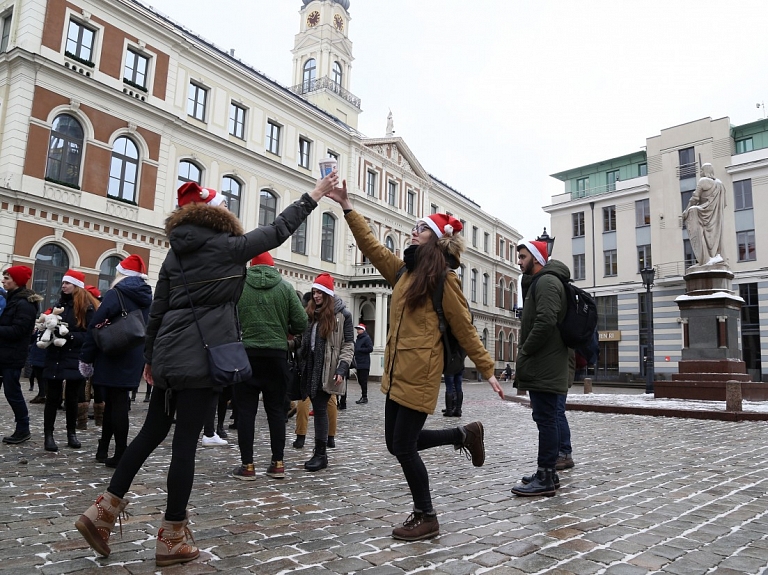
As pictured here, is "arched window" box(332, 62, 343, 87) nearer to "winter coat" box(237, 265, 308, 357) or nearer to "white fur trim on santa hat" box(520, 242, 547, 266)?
"winter coat" box(237, 265, 308, 357)

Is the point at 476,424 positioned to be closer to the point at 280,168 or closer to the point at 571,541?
the point at 571,541

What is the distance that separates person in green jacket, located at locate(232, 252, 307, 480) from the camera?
17.1 feet

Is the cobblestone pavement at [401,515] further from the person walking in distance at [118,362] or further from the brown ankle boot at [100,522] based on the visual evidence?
the person walking in distance at [118,362]

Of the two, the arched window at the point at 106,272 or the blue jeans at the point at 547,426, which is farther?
the arched window at the point at 106,272

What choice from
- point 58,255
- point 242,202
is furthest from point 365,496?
point 242,202

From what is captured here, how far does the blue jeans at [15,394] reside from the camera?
6359 millimetres

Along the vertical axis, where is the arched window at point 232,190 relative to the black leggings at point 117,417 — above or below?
above

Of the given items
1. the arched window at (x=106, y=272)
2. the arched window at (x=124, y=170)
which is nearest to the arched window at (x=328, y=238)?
the arched window at (x=124, y=170)

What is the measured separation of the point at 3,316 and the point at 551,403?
5.92 meters

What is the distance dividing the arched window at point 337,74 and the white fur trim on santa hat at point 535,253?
4303 cm

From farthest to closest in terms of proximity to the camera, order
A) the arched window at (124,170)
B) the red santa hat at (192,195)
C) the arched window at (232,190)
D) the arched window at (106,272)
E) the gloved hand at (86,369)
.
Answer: the arched window at (232,190), the arched window at (124,170), the arched window at (106,272), the gloved hand at (86,369), the red santa hat at (192,195)

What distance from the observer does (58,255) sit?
2189 centimetres

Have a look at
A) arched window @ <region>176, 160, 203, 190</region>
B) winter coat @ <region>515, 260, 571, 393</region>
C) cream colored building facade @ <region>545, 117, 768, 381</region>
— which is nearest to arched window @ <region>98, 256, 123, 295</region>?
arched window @ <region>176, 160, 203, 190</region>

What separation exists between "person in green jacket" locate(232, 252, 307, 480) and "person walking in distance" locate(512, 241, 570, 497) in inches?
86.2
